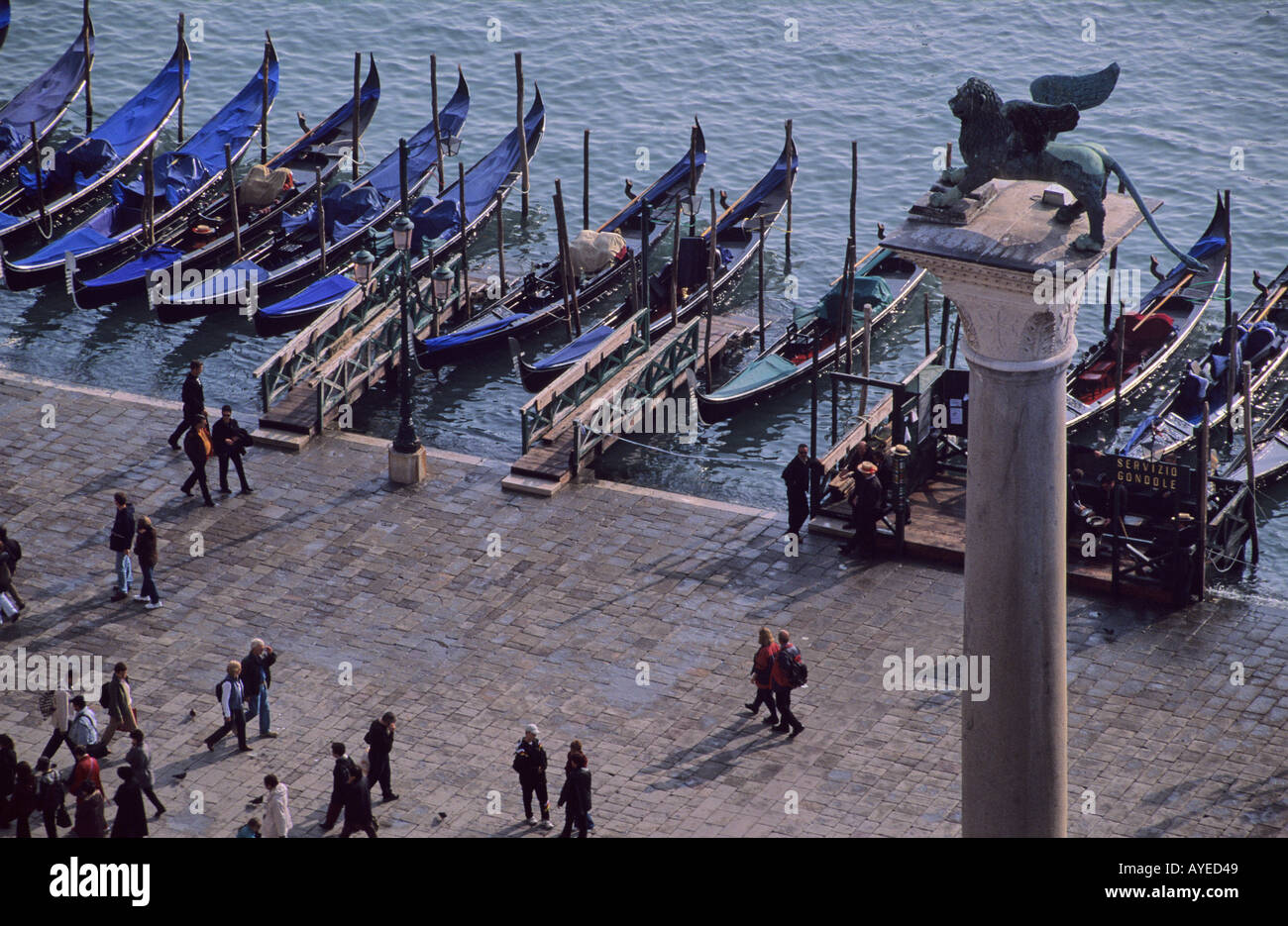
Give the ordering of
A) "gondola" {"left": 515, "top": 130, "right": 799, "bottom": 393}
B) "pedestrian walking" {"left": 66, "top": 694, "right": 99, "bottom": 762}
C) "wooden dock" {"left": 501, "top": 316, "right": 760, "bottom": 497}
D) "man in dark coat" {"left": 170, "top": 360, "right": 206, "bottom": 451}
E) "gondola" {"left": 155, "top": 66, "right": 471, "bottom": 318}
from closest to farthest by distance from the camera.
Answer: "pedestrian walking" {"left": 66, "top": 694, "right": 99, "bottom": 762} → "man in dark coat" {"left": 170, "top": 360, "right": 206, "bottom": 451} → "wooden dock" {"left": 501, "top": 316, "right": 760, "bottom": 497} → "gondola" {"left": 515, "top": 130, "right": 799, "bottom": 393} → "gondola" {"left": 155, "top": 66, "right": 471, "bottom": 318}

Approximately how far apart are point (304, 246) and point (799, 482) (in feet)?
45.1

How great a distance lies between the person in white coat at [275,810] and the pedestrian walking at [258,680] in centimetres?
213

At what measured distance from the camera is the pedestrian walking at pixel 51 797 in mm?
20797

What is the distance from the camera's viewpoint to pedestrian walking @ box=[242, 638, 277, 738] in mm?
22453

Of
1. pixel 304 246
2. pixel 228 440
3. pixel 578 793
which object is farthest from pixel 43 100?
pixel 578 793

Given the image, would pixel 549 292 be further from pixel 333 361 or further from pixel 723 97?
pixel 723 97

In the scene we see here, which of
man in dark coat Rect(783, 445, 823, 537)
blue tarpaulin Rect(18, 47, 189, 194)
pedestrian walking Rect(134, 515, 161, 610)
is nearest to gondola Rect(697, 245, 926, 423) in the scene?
man in dark coat Rect(783, 445, 823, 537)

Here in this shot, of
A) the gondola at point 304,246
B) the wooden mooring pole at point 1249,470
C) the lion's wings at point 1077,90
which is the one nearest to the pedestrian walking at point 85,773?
the lion's wings at point 1077,90

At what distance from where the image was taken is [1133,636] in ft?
81.3

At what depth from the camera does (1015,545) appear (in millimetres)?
14086

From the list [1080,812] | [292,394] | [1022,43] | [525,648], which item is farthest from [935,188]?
[1022,43]

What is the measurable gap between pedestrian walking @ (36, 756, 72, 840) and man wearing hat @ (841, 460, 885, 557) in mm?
10248

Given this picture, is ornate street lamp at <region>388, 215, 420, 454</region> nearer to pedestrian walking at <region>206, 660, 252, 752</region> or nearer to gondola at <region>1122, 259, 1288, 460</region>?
pedestrian walking at <region>206, 660, 252, 752</region>

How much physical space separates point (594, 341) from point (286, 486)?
19.1 ft
